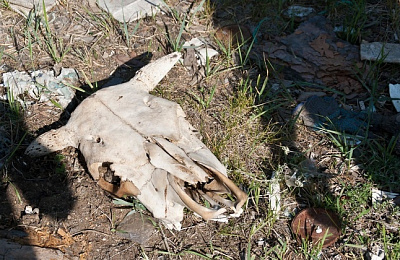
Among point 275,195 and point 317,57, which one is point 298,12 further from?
point 275,195

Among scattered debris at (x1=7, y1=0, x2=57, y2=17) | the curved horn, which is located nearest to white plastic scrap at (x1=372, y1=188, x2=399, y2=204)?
the curved horn

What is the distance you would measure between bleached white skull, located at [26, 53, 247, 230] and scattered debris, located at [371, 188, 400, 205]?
0.88 meters

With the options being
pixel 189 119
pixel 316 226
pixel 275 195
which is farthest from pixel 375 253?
pixel 189 119

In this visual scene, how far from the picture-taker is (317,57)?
12.7ft

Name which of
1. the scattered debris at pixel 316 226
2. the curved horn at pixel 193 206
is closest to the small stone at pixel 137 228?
the curved horn at pixel 193 206

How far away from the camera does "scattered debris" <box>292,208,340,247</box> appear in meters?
2.88

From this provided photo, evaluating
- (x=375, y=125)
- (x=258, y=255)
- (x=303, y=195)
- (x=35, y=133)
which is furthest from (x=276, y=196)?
(x=35, y=133)

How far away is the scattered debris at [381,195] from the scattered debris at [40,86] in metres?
2.15

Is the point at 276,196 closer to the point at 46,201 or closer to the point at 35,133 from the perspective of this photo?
the point at 46,201

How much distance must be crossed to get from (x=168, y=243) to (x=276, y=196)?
0.72 m

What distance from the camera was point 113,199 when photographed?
9.90 ft

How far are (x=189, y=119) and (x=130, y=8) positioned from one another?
49.2 inches

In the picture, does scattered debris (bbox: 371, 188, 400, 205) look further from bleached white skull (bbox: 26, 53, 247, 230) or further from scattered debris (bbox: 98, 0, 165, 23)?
scattered debris (bbox: 98, 0, 165, 23)

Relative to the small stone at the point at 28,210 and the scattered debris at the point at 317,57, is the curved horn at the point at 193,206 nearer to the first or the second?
the small stone at the point at 28,210
